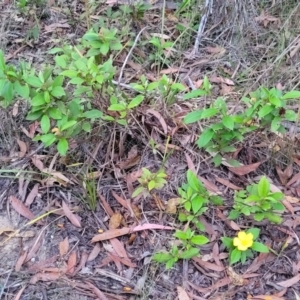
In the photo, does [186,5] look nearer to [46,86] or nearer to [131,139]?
[131,139]

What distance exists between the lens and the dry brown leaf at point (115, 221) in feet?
6.43

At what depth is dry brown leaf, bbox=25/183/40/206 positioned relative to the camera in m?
2.02

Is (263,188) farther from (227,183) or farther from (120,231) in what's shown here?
(120,231)

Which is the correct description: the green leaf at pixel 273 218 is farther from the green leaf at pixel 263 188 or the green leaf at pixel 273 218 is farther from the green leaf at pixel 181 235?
the green leaf at pixel 181 235

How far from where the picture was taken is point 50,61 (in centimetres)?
256

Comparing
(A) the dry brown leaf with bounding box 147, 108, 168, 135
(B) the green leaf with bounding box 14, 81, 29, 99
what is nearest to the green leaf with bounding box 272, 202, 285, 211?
(A) the dry brown leaf with bounding box 147, 108, 168, 135

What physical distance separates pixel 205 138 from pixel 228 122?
0.12 metres

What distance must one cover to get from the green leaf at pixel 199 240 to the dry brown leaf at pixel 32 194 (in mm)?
677

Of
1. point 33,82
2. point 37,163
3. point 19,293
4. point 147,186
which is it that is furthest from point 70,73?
point 19,293

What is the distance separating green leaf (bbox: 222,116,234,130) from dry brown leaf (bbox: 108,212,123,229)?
55 centimetres

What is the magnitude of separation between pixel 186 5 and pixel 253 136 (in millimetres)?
995

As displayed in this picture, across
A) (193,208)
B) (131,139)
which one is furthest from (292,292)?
(131,139)

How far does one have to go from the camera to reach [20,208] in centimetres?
200

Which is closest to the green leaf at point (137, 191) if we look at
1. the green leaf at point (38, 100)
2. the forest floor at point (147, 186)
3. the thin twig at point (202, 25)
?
the forest floor at point (147, 186)
